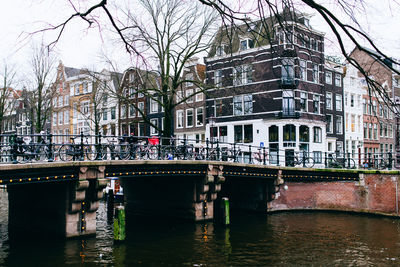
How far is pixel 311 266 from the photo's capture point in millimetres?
12328

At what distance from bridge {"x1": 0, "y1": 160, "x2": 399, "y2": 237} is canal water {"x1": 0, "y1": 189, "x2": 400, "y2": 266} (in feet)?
3.03

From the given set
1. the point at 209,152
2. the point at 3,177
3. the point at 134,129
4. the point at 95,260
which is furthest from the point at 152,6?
the point at 134,129

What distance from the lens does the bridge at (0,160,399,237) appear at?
50.8ft

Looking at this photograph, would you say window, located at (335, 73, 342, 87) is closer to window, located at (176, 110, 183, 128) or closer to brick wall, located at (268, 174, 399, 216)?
window, located at (176, 110, 183, 128)

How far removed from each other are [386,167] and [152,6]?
16007 millimetres

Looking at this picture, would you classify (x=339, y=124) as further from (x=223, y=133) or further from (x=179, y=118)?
(x=179, y=118)

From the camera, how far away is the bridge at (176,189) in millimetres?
15477

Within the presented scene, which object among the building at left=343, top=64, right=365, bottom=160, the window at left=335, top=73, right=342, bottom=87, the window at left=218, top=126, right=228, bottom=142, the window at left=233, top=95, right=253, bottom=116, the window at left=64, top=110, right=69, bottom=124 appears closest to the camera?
the window at left=233, top=95, right=253, bottom=116

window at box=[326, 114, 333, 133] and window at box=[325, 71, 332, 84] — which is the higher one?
window at box=[325, 71, 332, 84]

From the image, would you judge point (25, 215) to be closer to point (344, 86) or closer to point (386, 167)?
point (386, 167)

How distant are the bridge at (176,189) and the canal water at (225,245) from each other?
923mm

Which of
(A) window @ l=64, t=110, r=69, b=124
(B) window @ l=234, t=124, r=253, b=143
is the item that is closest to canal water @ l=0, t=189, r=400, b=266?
(B) window @ l=234, t=124, r=253, b=143

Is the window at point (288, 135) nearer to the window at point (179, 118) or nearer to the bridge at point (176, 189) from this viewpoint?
the bridge at point (176, 189)

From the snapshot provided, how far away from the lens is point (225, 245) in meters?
15.2
